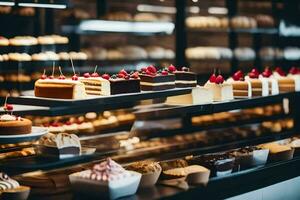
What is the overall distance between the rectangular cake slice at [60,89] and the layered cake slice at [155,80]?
734mm

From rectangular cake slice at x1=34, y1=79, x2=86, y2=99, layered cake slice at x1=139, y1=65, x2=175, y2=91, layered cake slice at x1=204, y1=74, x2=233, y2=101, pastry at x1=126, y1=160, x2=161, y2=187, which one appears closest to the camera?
rectangular cake slice at x1=34, y1=79, x2=86, y2=99

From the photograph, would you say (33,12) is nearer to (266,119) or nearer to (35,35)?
(35,35)

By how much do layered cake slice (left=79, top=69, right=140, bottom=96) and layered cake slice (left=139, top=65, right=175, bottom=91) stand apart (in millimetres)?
172

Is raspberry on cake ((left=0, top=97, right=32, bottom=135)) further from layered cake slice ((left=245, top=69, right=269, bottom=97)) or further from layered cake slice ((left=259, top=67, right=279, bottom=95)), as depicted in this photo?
layered cake slice ((left=259, top=67, right=279, bottom=95))

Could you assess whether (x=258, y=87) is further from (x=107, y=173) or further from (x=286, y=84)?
(x=107, y=173)

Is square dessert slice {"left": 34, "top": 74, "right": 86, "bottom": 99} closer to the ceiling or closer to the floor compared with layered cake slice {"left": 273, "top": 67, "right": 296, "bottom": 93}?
closer to the ceiling

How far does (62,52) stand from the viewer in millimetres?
6535

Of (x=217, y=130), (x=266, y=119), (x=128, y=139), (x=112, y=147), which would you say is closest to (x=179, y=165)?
(x=112, y=147)

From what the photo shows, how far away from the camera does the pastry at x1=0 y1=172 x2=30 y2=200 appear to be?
3.50 meters

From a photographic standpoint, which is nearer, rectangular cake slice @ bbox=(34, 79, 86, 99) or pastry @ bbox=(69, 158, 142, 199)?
pastry @ bbox=(69, 158, 142, 199)

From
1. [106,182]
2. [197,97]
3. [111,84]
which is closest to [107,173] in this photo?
[106,182]

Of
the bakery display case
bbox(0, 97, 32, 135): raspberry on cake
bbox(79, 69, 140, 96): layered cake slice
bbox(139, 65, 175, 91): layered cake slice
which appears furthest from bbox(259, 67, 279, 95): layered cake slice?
bbox(0, 97, 32, 135): raspberry on cake

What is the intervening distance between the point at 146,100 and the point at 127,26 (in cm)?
121

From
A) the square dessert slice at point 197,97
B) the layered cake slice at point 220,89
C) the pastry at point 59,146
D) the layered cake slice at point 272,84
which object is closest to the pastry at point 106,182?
the pastry at point 59,146
